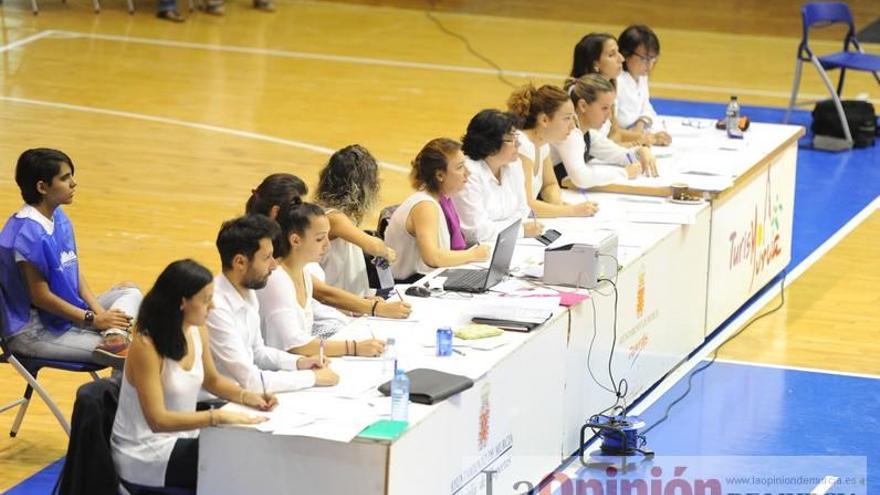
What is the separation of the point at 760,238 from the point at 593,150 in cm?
118

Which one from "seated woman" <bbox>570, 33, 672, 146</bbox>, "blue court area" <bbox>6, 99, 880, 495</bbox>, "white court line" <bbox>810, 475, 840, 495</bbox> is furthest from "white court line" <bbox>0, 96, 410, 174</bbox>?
"white court line" <bbox>810, 475, 840, 495</bbox>

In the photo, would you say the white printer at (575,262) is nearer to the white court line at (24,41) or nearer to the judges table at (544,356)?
the judges table at (544,356)

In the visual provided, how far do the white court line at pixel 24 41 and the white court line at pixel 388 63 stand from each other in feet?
0.46

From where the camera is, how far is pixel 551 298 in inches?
264

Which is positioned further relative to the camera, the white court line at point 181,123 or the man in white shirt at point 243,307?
the white court line at point 181,123

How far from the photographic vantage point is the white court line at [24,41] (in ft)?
51.3

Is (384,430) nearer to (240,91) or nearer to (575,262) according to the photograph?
(575,262)

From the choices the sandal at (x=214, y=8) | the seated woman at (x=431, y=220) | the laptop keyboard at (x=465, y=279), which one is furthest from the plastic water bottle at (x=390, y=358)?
the sandal at (x=214, y=8)

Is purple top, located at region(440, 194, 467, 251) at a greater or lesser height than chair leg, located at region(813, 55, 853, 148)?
lesser

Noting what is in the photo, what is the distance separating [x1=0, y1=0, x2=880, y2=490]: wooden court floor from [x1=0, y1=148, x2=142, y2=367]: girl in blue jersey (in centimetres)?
53

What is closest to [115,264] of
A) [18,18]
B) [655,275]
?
[655,275]

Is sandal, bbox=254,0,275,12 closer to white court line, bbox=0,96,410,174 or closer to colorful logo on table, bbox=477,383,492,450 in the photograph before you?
white court line, bbox=0,96,410,174

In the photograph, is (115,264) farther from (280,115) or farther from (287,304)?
(280,115)

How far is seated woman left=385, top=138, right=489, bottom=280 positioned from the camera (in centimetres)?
731
